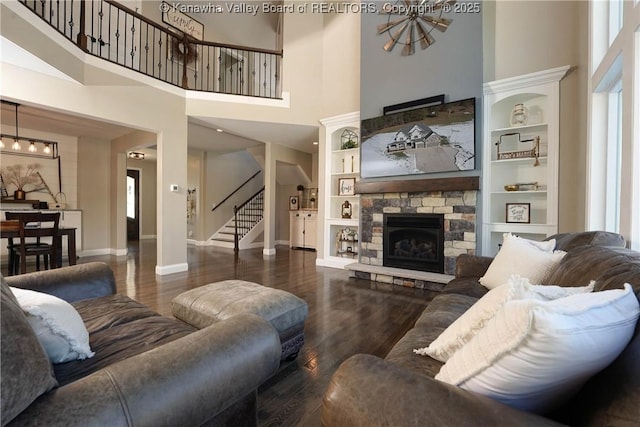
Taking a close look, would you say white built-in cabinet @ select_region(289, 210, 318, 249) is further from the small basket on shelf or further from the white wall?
the small basket on shelf

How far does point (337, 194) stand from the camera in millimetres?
5430

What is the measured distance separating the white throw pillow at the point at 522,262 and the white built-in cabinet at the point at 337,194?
3.16 meters

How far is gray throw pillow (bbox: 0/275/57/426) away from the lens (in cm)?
58

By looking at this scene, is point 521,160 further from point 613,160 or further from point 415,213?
point 415,213

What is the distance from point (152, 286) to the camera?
3789 mm

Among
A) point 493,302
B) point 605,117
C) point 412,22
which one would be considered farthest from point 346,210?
point 493,302

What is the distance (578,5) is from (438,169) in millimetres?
2269

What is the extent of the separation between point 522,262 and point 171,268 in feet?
15.1

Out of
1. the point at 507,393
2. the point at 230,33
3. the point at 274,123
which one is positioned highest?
the point at 230,33

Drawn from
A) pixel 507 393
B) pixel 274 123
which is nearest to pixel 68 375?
pixel 507 393

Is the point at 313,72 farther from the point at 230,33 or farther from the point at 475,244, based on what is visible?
the point at 475,244

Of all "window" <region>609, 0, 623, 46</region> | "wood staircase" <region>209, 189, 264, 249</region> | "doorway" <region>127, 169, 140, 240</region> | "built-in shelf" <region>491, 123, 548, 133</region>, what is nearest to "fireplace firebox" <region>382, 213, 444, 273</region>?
"built-in shelf" <region>491, 123, 548, 133</region>

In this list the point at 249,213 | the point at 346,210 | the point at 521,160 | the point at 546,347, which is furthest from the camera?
the point at 249,213

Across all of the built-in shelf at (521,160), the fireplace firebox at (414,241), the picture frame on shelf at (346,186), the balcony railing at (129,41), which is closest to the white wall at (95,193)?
the balcony railing at (129,41)
